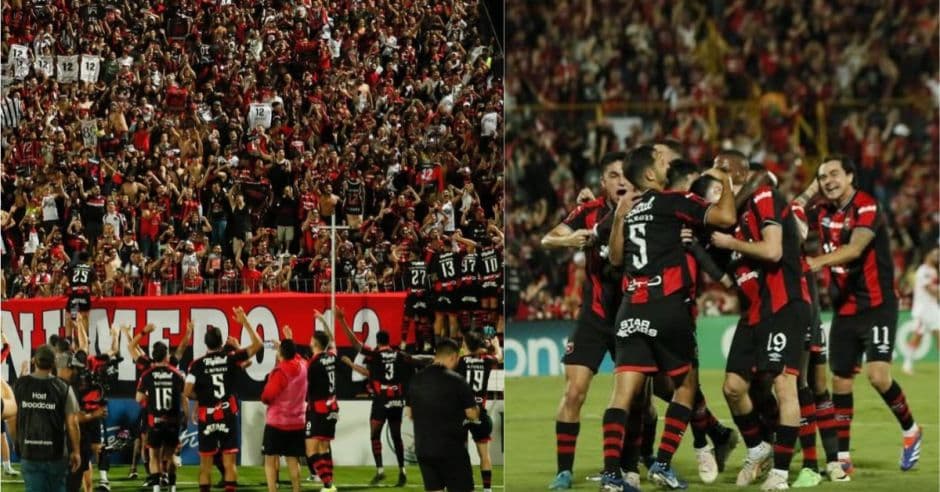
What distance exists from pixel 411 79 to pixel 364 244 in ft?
2.80

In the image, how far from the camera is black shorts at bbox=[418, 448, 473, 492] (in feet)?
20.8

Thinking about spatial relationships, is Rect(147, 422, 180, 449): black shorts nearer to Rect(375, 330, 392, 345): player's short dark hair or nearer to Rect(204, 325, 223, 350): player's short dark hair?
Rect(204, 325, 223, 350): player's short dark hair

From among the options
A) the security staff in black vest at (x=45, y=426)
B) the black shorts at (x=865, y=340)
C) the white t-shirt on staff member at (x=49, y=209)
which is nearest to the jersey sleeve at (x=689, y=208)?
the black shorts at (x=865, y=340)

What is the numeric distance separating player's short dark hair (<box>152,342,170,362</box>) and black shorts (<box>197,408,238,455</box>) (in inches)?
18.2

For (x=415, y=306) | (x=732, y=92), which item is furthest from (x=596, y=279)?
(x=732, y=92)

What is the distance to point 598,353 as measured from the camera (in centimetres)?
634

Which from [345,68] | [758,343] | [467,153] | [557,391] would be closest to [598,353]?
[758,343]

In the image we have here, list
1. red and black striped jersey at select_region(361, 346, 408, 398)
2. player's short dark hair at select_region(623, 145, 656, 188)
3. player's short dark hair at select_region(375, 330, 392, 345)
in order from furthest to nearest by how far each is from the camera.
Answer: red and black striped jersey at select_region(361, 346, 408, 398) < player's short dark hair at select_region(375, 330, 392, 345) < player's short dark hair at select_region(623, 145, 656, 188)

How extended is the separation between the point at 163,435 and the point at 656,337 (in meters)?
3.57

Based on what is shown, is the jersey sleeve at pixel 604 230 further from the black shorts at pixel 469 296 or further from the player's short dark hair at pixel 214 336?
the player's short dark hair at pixel 214 336

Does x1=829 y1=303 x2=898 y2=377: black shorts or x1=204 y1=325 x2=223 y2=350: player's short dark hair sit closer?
x1=829 y1=303 x2=898 y2=377: black shorts

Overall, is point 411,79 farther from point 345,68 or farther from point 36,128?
point 36,128

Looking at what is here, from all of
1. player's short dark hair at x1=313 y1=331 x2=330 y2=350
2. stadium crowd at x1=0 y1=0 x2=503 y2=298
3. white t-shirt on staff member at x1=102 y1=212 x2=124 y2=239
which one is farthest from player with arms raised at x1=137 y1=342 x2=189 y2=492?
player's short dark hair at x1=313 y1=331 x2=330 y2=350

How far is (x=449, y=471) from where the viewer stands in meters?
6.36
